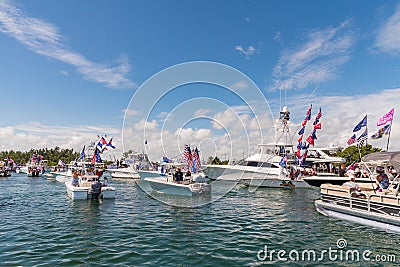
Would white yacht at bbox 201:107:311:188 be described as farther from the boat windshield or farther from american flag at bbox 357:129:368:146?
A: american flag at bbox 357:129:368:146

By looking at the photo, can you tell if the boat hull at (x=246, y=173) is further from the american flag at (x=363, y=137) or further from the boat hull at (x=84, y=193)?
the boat hull at (x=84, y=193)

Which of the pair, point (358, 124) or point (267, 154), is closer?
point (358, 124)

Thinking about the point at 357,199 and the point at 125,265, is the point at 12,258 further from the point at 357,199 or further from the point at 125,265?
the point at 357,199

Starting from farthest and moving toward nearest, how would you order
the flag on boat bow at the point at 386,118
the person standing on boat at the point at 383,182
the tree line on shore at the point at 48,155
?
the tree line on shore at the point at 48,155, the flag on boat bow at the point at 386,118, the person standing on boat at the point at 383,182

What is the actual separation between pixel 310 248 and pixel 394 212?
545 cm

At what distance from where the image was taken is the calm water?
10.7 m

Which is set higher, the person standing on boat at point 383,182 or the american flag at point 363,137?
the american flag at point 363,137

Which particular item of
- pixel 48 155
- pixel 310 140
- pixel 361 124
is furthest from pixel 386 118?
pixel 48 155

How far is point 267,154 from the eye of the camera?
45.1m

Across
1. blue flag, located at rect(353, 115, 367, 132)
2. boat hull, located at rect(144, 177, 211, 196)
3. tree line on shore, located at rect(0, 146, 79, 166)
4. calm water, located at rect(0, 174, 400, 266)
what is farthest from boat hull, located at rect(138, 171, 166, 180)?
tree line on shore, located at rect(0, 146, 79, 166)

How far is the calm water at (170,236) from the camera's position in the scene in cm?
1066

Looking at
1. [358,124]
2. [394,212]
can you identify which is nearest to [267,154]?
[358,124]

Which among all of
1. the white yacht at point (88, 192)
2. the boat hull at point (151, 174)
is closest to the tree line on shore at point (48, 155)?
the boat hull at point (151, 174)

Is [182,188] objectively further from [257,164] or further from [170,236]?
[257,164]
